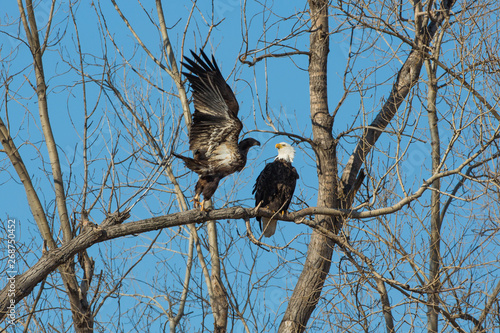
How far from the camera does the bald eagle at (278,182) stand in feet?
20.6

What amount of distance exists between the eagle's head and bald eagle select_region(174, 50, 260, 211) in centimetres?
100

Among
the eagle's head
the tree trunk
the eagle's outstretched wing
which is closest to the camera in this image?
the eagle's outstretched wing

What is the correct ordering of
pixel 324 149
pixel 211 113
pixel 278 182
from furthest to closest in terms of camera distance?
pixel 324 149, pixel 278 182, pixel 211 113

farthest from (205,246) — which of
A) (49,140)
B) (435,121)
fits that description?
(435,121)

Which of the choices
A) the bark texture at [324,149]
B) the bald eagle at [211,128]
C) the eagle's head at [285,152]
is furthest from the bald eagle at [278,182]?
the bald eagle at [211,128]

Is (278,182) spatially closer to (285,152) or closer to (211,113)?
(285,152)

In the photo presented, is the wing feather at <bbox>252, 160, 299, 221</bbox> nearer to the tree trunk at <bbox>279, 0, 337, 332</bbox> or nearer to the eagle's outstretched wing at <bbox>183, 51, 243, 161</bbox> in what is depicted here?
the tree trunk at <bbox>279, 0, 337, 332</bbox>

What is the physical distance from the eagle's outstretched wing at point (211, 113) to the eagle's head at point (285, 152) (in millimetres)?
1131

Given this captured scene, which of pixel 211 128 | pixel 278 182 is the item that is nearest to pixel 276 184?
pixel 278 182

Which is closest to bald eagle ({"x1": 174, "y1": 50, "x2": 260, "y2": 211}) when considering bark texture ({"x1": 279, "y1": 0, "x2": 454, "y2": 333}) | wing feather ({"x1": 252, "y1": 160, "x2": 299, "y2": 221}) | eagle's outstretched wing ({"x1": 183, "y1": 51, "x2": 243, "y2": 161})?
eagle's outstretched wing ({"x1": 183, "y1": 51, "x2": 243, "y2": 161})

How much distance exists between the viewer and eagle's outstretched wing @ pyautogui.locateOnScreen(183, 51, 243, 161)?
5332 mm

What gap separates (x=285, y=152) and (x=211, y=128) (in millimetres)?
1343

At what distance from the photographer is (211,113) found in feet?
17.6

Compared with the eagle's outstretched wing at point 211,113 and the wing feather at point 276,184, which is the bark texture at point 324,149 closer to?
the wing feather at point 276,184
